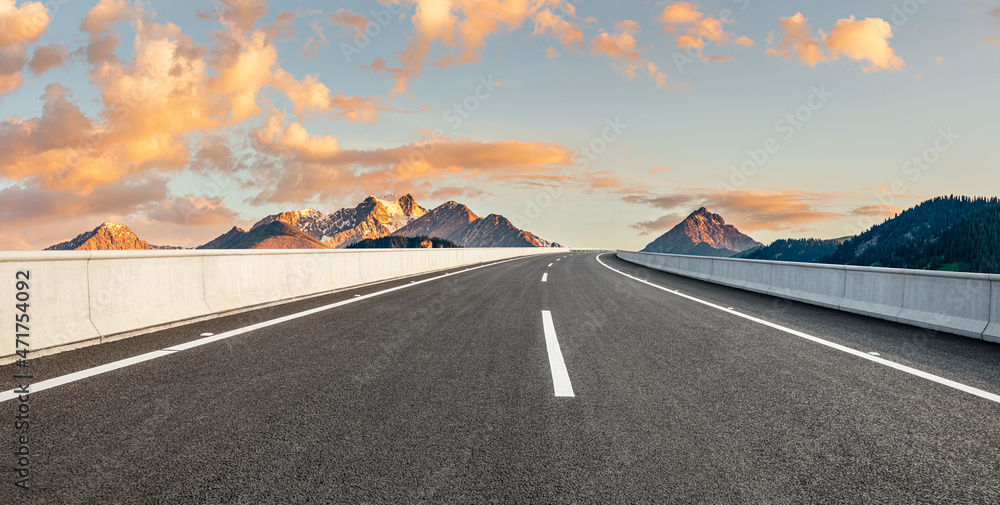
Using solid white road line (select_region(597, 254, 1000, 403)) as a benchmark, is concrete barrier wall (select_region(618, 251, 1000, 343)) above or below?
above

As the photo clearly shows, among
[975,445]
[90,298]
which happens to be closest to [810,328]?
[975,445]

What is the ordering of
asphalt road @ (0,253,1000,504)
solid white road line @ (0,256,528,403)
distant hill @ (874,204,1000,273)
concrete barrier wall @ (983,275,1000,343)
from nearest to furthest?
asphalt road @ (0,253,1000,504) < solid white road line @ (0,256,528,403) < concrete barrier wall @ (983,275,1000,343) < distant hill @ (874,204,1000,273)

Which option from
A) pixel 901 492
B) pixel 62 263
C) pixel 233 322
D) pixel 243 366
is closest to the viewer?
pixel 901 492

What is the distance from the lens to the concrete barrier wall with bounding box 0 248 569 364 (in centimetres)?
550

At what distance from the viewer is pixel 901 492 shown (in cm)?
263

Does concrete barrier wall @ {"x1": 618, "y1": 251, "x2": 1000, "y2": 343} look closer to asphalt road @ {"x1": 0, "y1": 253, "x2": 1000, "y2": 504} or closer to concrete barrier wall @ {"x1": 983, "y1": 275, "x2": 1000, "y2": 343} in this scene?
concrete barrier wall @ {"x1": 983, "y1": 275, "x2": 1000, "y2": 343}

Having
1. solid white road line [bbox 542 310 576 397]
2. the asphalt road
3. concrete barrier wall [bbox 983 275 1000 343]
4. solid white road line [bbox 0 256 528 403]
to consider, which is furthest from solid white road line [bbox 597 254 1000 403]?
solid white road line [bbox 0 256 528 403]

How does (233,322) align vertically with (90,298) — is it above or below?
below

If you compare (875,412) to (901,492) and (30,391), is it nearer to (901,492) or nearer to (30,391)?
(901,492)

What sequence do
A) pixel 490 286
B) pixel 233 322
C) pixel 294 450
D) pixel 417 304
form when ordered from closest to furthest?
1. pixel 294 450
2. pixel 233 322
3. pixel 417 304
4. pixel 490 286

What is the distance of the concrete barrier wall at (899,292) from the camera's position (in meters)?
7.04

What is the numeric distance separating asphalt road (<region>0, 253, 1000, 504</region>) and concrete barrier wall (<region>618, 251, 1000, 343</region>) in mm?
589

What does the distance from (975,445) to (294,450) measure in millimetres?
4160

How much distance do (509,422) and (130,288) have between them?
589cm
